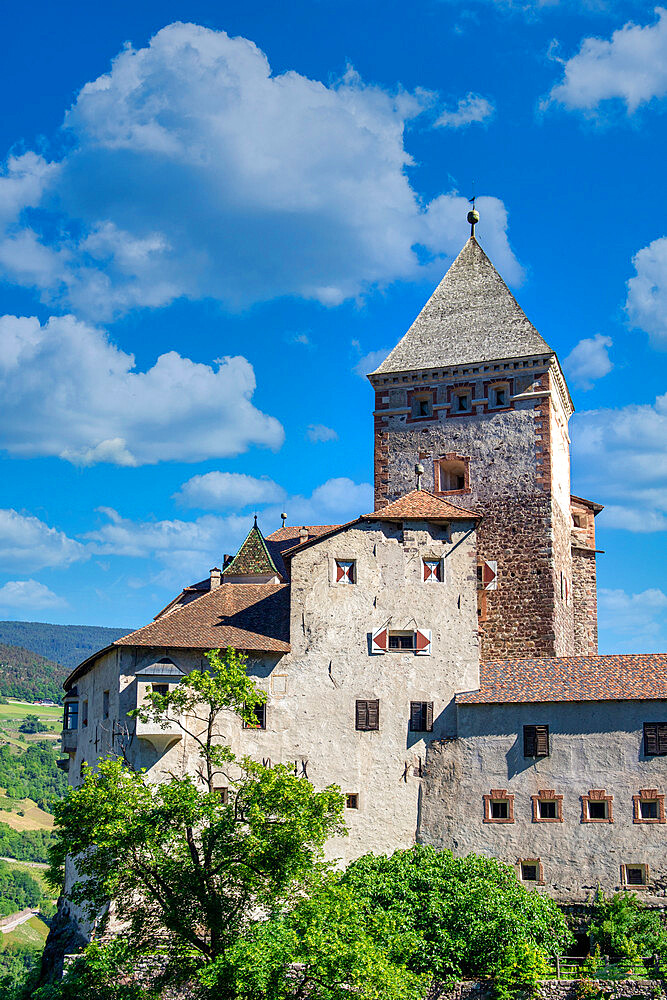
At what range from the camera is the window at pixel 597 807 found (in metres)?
33.8

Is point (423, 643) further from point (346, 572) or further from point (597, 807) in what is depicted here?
point (597, 807)

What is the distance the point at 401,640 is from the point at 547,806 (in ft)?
23.1

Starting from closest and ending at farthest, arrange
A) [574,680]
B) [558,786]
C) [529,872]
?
1. [529,872]
2. [558,786]
3. [574,680]

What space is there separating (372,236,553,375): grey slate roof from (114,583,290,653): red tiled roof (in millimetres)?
10990

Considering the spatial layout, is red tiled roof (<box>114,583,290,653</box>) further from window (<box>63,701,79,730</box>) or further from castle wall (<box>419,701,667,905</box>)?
window (<box>63,701,79,730</box>)

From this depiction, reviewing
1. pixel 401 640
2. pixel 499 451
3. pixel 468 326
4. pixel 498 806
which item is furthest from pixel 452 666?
pixel 468 326

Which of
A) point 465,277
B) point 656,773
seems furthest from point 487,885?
point 465,277

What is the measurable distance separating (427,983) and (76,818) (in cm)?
1057

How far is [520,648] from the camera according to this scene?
4028 cm

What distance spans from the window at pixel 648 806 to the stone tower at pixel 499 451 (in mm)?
7341

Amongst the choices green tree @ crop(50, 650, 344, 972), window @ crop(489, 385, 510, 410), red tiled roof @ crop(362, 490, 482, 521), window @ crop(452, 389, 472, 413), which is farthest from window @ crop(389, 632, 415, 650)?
window @ crop(489, 385, 510, 410)

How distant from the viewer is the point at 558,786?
34344 millimetres

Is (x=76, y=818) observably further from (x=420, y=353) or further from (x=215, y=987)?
(x=420, y=353)

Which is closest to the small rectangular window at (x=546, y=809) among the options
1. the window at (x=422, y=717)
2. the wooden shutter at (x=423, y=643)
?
the window at (x=422, y=717)
